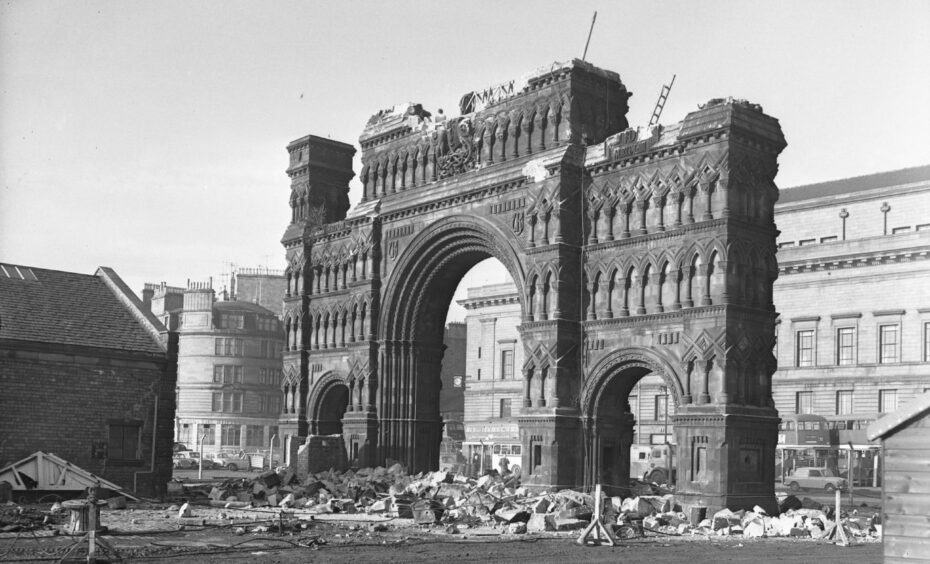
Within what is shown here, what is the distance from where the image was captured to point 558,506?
110 ft

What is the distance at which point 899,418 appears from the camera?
13.3 m

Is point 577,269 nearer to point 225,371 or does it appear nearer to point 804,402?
point 804,402

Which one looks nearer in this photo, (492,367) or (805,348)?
(805,348)

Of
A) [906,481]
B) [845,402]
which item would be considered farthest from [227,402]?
[906,481]

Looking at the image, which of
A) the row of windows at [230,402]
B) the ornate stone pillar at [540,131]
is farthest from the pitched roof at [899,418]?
the row of windows at [230,402]

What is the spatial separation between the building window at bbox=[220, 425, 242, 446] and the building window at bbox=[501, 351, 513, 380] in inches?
1173

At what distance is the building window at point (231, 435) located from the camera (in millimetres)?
101750

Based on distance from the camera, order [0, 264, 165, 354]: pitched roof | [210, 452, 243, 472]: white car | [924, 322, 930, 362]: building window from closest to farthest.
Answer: [0, 264, 165, 354]: pitched roof → [924, 322, 930, 362]: building window → [210, 452, 243, 472]: white car

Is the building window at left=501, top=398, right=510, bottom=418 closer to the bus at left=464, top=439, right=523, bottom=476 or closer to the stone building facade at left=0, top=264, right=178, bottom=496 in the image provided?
the bus at left=464, top=439, right=523, bottom=476

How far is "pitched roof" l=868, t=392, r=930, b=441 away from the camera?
43.1 ft

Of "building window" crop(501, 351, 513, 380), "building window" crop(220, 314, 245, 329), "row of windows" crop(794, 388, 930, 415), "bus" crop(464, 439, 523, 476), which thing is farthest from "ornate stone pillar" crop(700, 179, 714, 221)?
"building window" crop(220, 314, 245, 329)

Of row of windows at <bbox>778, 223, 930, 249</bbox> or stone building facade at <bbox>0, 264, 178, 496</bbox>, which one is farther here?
row of windows at <bbox>778, 223, 930, 249</bbox>

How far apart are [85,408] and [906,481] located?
101 feet

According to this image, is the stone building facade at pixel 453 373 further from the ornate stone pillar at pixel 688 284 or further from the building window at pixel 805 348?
the ornate stone pillar at pixel 688 284
